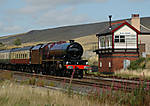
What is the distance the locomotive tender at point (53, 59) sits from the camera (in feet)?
83.5

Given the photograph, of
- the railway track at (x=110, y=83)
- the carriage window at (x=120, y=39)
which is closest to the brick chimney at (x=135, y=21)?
the carriage window at (x=120, y=39)

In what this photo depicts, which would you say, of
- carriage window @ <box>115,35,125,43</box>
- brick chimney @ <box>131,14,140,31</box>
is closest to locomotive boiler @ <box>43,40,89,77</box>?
carriage window @ <box>115,35,125,43</box>

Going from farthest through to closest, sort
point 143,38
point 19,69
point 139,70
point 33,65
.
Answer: point 143,38
point 19,69
point 33,65
point 139,70

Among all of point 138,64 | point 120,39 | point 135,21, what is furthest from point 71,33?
point 138,64

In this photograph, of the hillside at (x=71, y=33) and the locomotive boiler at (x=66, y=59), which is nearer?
the locomotive boiler at (x=66, y=59)

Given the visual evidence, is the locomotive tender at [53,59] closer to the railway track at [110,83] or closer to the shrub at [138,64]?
the railway track at [110,83]

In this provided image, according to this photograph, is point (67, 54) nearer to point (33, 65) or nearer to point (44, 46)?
point (44, 46)

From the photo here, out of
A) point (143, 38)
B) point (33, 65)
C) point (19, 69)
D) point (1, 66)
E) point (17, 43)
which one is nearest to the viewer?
point (33, 65)

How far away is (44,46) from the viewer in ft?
102

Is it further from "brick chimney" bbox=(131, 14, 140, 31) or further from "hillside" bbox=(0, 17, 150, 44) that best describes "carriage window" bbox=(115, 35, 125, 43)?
"hillside" bbox=(0, 17, 150, 44)

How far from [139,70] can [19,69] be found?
19.2m

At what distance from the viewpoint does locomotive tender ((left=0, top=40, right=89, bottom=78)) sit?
25.5m

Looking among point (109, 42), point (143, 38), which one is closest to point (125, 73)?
point (109, 42)

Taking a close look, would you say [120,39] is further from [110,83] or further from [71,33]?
[71,33]
